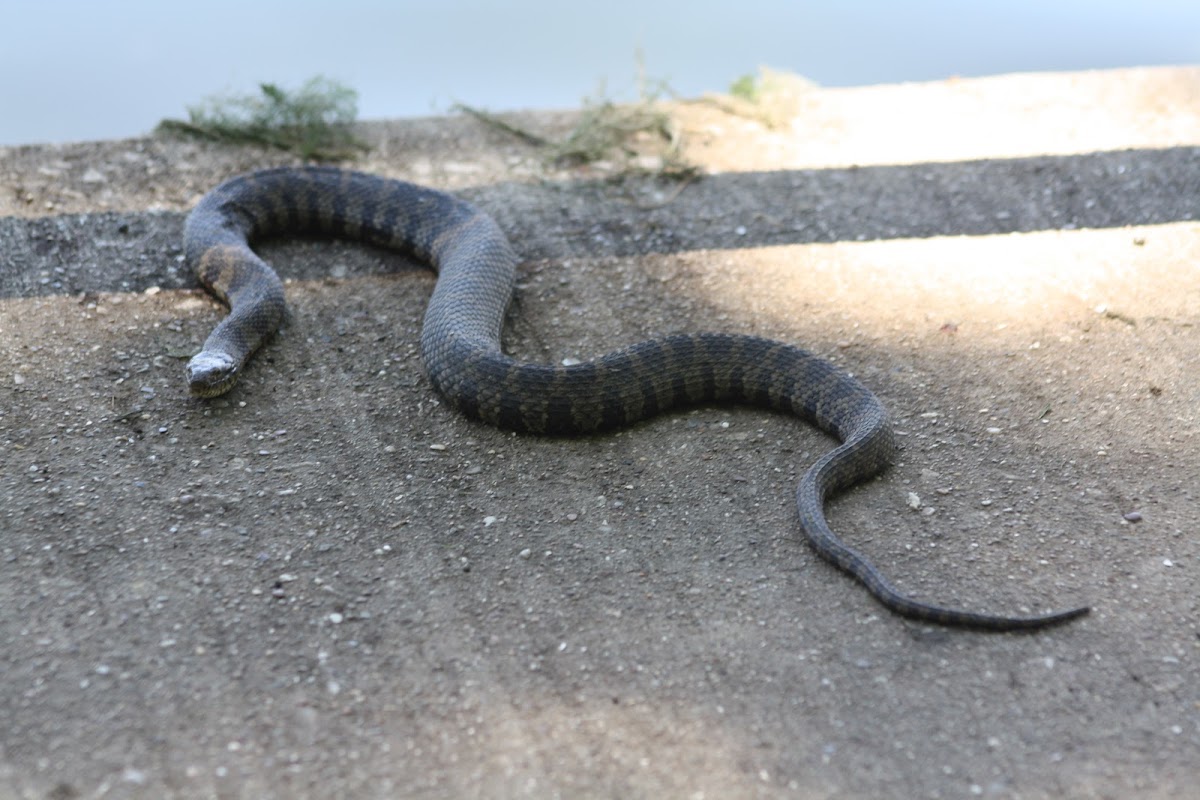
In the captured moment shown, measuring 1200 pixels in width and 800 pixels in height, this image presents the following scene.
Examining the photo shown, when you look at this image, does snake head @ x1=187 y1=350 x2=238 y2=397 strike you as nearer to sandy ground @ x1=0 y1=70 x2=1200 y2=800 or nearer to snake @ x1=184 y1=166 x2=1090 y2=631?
snake @ x1=184 y1=166 x2=1090 y2=631

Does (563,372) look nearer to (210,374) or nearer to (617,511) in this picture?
(617,511)

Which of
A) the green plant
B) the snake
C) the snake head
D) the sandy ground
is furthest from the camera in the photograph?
the green plant

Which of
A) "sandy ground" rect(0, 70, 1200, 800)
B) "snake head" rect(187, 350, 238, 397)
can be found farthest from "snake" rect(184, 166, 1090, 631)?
"sandy ground" rect(0, 70, 1200, 800)

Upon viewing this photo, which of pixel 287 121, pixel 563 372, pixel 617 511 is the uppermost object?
pixel 287 121

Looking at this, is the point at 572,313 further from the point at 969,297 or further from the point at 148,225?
the point at 148,225

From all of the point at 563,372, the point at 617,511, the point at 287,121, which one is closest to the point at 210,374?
Answer: the point at 563,372

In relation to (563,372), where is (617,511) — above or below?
below

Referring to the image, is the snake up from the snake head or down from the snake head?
up

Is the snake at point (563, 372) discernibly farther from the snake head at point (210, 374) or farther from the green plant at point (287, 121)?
the green plant at point (287, 121)
